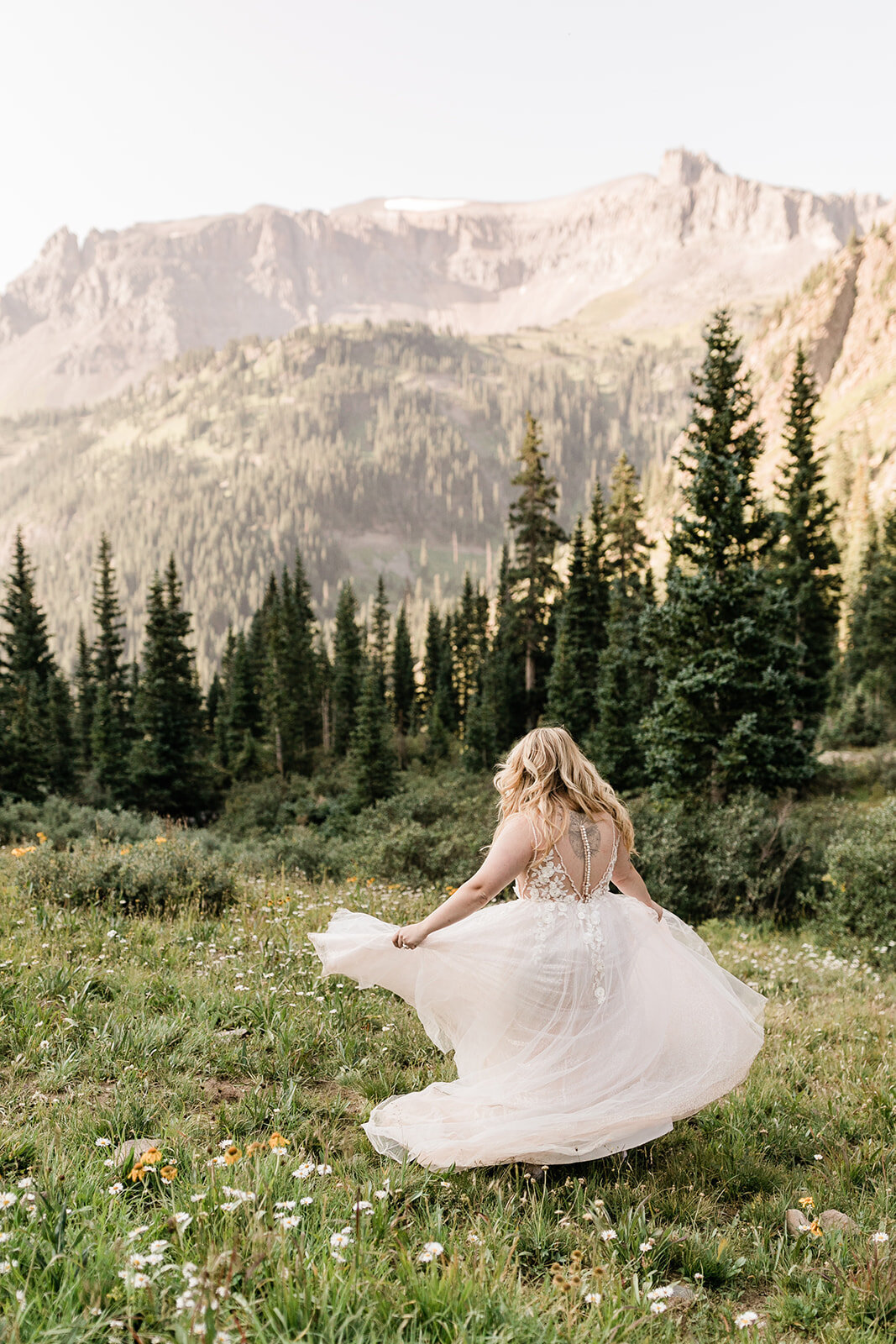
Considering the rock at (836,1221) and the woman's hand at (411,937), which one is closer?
the rock at (836,1221)

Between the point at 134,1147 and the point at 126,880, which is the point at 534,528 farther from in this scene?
the point at 134,1147

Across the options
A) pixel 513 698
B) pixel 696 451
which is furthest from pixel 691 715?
pixel 513 698

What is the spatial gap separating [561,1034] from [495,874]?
3.23 feet

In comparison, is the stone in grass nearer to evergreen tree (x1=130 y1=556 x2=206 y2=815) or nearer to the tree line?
the tree line

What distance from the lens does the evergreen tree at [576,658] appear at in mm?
42531

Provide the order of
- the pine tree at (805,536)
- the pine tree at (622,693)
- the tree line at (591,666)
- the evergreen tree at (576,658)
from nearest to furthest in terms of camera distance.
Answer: the tree line at (591,666), the pine tree at (805,536), the pine tree at (622,693), the evergreen tree at (576,658)

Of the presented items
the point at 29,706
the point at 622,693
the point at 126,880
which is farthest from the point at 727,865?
the point at 29,706

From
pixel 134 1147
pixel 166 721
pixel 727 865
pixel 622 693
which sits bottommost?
pixel 166 721

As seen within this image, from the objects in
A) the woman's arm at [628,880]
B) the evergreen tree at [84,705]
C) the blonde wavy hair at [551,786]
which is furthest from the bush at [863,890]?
the evergreen tree at [84,705]

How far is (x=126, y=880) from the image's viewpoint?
8.66 meters

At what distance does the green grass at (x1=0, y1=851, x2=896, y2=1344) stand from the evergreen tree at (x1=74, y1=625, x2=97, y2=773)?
5938 cm

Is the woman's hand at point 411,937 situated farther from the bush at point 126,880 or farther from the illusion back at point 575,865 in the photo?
the bush at point 126,880

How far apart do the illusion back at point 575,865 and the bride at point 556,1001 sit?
0.03 feet

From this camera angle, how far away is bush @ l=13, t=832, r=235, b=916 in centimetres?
836
